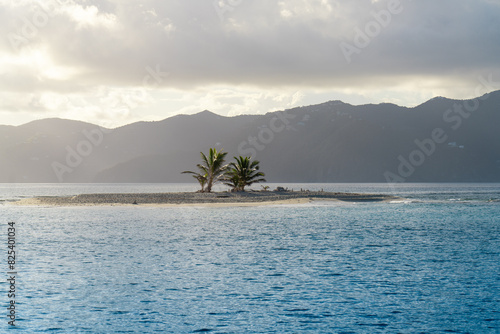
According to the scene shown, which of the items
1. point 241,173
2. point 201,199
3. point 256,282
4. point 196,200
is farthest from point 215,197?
point 256,282

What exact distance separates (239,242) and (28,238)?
1676 cm

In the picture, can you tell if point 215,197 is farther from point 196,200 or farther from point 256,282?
point 256,282

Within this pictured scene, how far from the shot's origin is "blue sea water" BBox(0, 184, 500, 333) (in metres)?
17.9

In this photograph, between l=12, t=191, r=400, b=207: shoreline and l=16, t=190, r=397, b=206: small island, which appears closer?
l=12, t=191, r=400, b=207: shoreline

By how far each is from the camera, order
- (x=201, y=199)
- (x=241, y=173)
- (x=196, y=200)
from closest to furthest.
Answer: (x=196, y=200) → (x=201, y=199) → (x=241, y=173)

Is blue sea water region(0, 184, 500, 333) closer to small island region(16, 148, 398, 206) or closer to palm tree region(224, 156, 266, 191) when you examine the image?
small island region(16, 148, 398, 206)

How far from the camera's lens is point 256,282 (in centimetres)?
2389

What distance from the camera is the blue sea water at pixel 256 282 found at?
17.9m

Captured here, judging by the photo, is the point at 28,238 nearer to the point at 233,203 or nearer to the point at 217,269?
the point at 217,269

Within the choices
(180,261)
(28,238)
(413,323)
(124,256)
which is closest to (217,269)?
(180,261)

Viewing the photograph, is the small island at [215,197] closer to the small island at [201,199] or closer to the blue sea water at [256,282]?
the small island at [201,199]

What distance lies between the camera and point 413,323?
1775 cm

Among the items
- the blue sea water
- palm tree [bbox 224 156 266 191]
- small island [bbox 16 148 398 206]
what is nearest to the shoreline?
small island [bbox 16 148 398 206]

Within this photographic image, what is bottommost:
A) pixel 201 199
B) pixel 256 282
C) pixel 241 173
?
pixel 256 282
